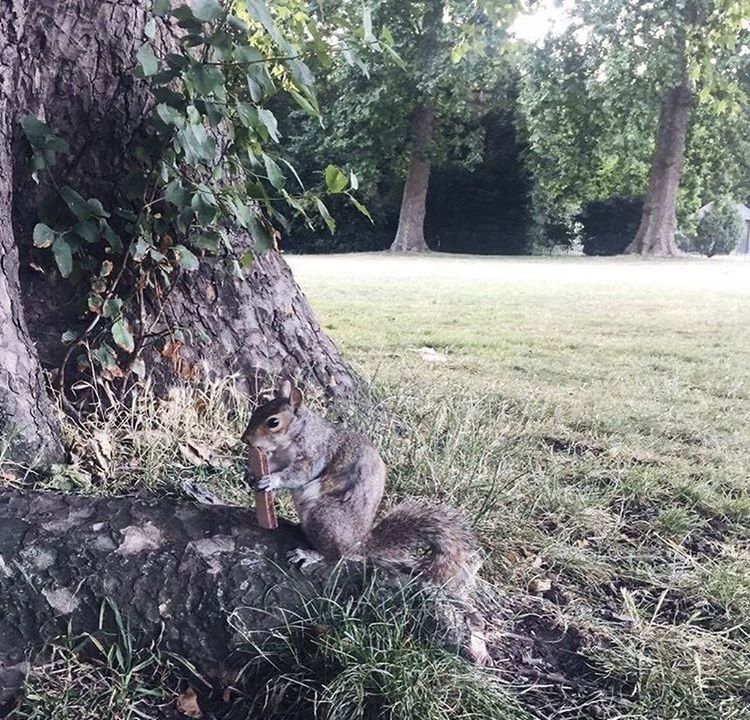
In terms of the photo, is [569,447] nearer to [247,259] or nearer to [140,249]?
[247,259]

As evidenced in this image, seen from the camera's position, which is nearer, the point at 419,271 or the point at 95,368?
the point at 95,368

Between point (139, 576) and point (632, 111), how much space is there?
20.6m

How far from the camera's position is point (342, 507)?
179 centimetres

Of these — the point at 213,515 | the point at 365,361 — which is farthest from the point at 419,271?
the point at 213,515

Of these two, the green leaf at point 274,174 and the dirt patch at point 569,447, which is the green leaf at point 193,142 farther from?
the dirt patch at point 569,447

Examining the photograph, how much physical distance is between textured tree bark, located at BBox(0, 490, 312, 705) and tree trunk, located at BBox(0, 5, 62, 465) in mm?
423

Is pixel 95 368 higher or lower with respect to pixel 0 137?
lower

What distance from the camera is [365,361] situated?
4.94 m

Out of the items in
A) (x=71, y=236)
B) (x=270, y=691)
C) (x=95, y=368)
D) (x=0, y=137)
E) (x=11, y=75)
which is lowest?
(x=270, y=691)

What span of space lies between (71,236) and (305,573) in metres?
1.39

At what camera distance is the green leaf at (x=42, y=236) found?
2357 mm

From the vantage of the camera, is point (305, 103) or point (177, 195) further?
point (305, 103)

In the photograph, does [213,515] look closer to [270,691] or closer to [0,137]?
[270,691]

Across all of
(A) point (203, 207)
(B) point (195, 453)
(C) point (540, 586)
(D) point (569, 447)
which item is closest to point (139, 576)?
(B) point (195, 453)
